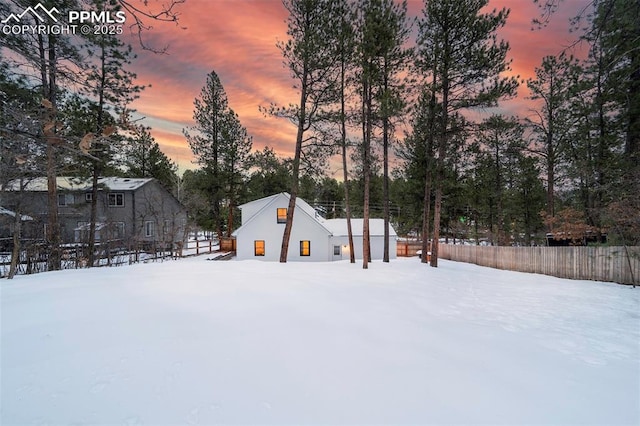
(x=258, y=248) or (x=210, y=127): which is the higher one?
(x=210, y=127)

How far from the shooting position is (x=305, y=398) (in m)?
2.48

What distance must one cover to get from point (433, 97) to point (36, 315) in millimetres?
14850

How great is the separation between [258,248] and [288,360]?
18.0 metres

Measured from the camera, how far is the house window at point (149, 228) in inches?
947

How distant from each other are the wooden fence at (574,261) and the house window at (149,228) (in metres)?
26.7

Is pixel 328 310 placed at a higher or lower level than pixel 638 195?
lower

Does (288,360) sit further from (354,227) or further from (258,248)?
(354,227)

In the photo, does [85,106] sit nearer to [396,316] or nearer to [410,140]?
[396,316]

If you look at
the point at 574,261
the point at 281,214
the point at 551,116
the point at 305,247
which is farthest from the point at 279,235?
the point at 551,116

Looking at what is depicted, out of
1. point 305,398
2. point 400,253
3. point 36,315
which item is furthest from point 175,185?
point 305,398

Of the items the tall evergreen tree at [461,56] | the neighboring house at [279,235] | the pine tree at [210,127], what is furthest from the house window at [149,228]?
the tall evergreen tree at [461,56]

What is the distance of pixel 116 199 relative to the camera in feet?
75.7

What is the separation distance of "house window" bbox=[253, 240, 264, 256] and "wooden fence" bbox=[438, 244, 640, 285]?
15117mm

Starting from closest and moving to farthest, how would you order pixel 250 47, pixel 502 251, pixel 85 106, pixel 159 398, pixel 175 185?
pixel 159 398, pixel 250 47, pixel 85 106, pixel 502 251, pixel 175 185
